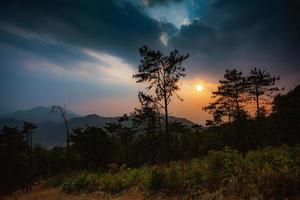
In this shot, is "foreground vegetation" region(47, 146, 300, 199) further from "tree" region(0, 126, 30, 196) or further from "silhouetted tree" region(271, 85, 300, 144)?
"tree" region(0, 126, 30, 196)

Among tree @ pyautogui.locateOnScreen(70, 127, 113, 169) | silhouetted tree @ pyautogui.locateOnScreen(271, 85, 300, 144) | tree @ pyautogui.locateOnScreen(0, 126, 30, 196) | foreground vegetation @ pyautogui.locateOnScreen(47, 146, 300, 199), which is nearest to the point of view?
foreground vegetation @ pyautogui.locateOnScreen(47, 146, 300, 199)

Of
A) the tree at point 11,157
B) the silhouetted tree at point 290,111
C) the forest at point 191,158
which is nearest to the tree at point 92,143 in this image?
the forest at point 191,158

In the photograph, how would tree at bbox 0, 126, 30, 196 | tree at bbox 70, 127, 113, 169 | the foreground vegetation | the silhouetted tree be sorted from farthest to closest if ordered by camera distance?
tree at bbox 70, 127, 113, 169 → tree at bbox 0, 126, 30, 196 → the silhouetted tree → the foreground vegetation

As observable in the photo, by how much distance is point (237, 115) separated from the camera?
3544 cm

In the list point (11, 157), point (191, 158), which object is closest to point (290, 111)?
point (191, 158)

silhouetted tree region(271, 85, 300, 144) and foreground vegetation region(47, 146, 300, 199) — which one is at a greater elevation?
silhouetted tree region(271, 85, 300, 144)

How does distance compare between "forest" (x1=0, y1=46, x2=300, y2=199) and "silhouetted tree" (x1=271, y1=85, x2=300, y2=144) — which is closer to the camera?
"forest" (x1=0, y1=46, x2=300, y2=199)

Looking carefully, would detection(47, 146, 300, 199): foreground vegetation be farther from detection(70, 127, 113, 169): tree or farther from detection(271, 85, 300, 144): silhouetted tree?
detection(70, 127, 113, 169): tree

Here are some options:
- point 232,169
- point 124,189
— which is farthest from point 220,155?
point 124,189

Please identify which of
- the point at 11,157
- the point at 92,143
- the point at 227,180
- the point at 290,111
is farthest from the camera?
the point at 92,143

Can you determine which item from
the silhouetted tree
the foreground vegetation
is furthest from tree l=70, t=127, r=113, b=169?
the foreground vegetation

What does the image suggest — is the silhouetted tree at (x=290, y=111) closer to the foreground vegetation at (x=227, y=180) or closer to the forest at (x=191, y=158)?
the forest at (x=191, y=158)

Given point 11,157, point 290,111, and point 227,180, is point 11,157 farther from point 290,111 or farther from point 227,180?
point 290,111

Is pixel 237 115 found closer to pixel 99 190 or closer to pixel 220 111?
pixel 220 111
